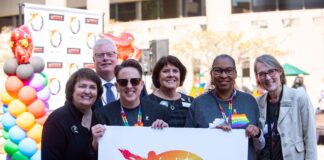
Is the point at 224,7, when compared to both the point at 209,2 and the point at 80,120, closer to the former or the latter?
the point at 209,2

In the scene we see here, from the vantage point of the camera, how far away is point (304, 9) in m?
42.8

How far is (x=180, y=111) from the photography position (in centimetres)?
500

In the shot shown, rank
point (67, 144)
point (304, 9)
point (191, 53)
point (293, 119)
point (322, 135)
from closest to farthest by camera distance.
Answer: point (67, 144), point (293, 119), point (322, 135), point (191, 53), point (304, 9)

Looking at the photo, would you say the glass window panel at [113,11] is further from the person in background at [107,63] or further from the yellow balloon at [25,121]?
the person in background at [107,63]

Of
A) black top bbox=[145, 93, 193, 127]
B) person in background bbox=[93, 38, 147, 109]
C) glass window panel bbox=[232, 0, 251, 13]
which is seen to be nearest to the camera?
black top bbox=[145, 93, 193, 127]

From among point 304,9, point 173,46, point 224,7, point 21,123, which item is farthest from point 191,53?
point 21,123

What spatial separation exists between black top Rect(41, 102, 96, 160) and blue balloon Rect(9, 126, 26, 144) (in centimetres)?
704

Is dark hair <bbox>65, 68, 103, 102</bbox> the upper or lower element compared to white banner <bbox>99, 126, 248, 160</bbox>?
upper

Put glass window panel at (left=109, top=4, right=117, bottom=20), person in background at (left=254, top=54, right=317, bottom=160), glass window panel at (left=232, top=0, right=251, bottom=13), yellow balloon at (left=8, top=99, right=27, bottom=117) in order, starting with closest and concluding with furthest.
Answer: person in background at (left=254, top=54, right=317, bottom=160)
yellow balloon at (left=8, top=99, right=27, bottom=117)
glass window panel at (left=232, top=0, right=251, bottom=13)
glass window panel at (left=109, top=4, right=117, bottom=20)

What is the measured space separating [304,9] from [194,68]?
10657 millimetres

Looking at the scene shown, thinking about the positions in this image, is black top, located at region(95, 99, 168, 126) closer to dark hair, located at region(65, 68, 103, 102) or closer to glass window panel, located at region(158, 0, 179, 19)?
dark hair, located at region(65, 68, 103, 102)

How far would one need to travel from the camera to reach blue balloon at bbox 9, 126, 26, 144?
35.3 feet

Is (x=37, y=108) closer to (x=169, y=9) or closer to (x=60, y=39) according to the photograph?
(x=60, y=39)

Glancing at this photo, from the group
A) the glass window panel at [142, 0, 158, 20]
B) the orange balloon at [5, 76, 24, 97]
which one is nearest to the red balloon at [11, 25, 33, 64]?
the orange balloon at [5, 76, 24, 97]
